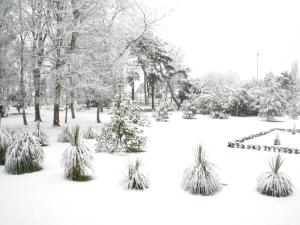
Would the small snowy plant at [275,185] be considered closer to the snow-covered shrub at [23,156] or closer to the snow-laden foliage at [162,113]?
the snow-covered shrub at [23,156]

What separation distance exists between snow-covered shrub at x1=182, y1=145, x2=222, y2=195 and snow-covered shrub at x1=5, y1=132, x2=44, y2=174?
4381 mm

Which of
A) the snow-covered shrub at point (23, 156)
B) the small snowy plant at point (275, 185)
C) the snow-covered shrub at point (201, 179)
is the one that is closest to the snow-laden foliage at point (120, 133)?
the snow-covered shrub at point (23, 156)

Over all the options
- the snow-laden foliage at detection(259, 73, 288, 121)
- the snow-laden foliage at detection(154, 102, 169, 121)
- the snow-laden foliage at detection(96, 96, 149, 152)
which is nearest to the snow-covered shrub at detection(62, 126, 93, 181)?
the snow-laden foliage at detection(96, 96, 149, 152)

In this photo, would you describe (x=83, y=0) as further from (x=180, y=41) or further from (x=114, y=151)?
(x=180, y=41)

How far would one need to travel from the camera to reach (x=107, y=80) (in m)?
19.6

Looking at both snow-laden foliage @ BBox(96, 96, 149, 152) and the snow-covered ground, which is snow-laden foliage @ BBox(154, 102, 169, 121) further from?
the snow-covered ground

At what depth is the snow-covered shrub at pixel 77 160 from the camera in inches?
323

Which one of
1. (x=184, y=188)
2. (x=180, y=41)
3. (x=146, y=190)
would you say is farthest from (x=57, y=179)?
(x=180, y=41)

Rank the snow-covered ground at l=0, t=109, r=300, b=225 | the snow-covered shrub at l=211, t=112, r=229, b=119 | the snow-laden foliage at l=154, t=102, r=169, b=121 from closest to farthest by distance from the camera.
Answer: the snow-covered ground at l=0, t=109, r=300, b=225, the snow-laden foliage at l=154, t=102, r=169, b=121, the snow-covered shrub at l=211, t=112, r=229, b=119

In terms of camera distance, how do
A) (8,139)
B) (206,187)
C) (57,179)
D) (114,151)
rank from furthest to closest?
(114,151), (8,139), (57,179), (206,187)

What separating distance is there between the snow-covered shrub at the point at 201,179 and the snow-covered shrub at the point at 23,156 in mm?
4381

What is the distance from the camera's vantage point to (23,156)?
8.85m

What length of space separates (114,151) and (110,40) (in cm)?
861

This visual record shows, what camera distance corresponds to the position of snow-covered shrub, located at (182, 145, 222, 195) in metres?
7.40
